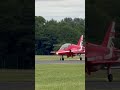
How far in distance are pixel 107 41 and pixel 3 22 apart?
3.56 m

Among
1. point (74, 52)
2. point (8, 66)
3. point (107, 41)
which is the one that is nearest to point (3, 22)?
point (8, 66)

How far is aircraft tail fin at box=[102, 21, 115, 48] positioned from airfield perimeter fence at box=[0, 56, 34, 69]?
254cm

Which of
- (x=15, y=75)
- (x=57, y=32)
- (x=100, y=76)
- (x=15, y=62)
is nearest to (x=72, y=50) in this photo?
(x=57, y=32)

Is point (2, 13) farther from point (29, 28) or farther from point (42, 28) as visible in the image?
point (42, 28)

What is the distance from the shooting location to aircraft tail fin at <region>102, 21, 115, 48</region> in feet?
44.1

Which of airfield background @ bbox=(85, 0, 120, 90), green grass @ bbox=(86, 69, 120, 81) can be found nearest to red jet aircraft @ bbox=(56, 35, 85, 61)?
airfield background @ bbox=(85, 0, 120, 90)

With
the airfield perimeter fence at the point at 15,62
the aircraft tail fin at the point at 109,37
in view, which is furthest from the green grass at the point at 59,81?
the aircraft tail fin at the point at 109,37

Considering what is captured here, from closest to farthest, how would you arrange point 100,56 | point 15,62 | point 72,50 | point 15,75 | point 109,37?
point 100,56, point 109,37, point 15,62, point 15,75, point 72,50

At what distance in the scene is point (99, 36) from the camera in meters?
15.3

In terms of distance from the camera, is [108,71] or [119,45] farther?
[119,45]

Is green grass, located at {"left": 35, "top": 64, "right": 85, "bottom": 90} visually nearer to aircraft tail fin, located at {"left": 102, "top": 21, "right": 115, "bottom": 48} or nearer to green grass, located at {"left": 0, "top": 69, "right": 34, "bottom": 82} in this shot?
green grass, located at {"left": 0, "top": 69, "right": 34, "bottom": 82}

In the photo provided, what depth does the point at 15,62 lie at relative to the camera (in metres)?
15.0

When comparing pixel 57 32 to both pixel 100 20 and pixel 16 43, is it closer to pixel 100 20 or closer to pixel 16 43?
pixel 100 20

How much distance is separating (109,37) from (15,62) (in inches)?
141
